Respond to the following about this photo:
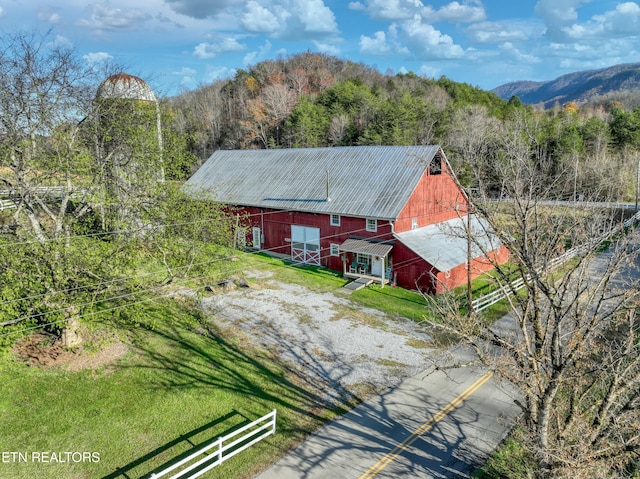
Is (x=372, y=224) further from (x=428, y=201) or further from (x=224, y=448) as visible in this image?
(x=224, y=448)

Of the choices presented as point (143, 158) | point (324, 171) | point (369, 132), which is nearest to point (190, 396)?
point (143, 158)

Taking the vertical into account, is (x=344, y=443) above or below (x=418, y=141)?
below

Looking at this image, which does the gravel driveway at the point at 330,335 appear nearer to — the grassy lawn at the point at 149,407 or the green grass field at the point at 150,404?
the green grass field at the point at 150,404

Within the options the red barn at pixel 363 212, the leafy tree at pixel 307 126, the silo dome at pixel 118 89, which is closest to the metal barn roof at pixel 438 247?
the red barn at pixel 363 212

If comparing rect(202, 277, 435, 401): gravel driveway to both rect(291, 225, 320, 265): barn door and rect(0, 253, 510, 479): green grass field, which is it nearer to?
rect(0, 253, 510, 479): green grass field

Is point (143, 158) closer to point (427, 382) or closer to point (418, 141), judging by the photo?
point (427, 382)

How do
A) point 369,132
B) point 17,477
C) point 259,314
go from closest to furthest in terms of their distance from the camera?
point 17,477 < point 259,314 < point 369,132
